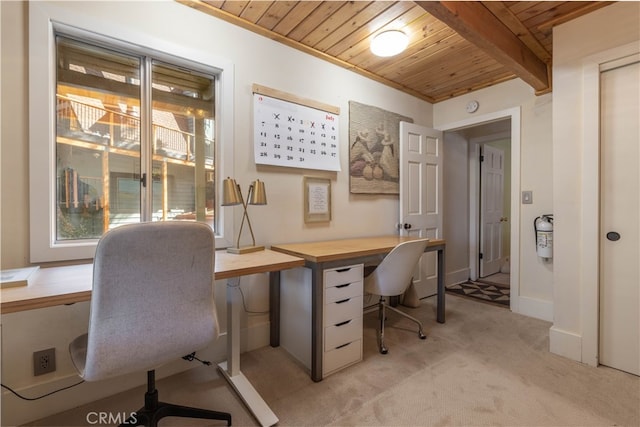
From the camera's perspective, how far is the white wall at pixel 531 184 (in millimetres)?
2645

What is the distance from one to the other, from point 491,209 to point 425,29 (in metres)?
3.04

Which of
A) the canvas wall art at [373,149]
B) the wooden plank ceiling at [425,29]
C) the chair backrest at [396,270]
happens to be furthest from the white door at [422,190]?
the chair backrest at [396,270]

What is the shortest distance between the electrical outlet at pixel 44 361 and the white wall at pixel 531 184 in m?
3.66

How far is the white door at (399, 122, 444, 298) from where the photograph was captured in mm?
3051

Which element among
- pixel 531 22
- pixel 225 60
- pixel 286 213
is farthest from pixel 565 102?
pixel 225 60

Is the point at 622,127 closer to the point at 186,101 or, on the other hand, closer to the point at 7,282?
the point at 186,101

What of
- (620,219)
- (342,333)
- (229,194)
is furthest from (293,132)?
(620,219)

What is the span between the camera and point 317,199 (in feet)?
8.18

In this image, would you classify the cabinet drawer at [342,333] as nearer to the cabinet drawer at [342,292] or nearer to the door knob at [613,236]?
the cabinet drawer at [342,292]

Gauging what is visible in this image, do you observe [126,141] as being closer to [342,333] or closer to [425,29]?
[342,333]

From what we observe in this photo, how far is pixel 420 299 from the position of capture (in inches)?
126

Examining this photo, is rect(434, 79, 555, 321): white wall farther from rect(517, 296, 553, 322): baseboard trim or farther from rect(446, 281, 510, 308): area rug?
rect(446, 281, 510, 308): area rug

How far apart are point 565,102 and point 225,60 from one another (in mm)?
2441

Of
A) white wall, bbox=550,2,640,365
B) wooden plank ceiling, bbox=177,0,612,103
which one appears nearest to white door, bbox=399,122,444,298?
wooden plank ceiling, bbox=177,0,612,103
